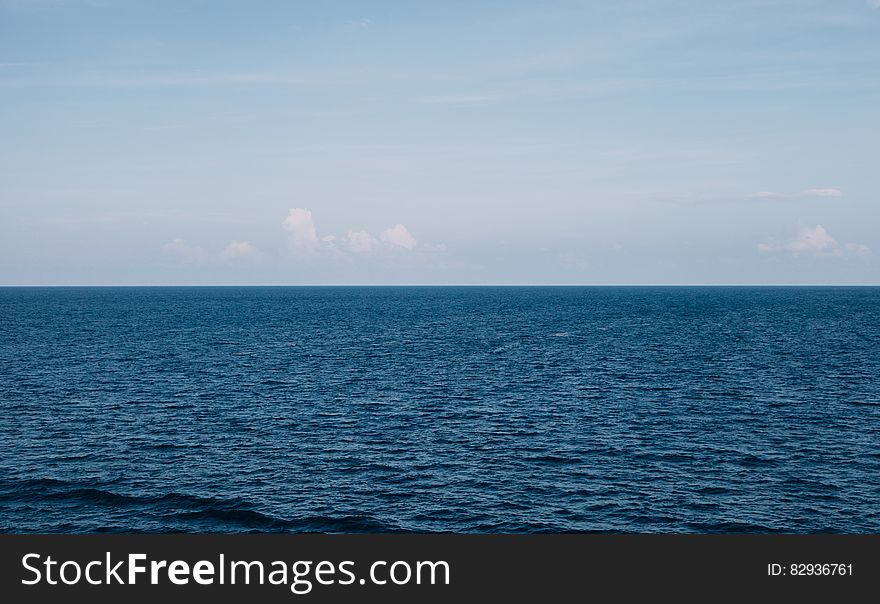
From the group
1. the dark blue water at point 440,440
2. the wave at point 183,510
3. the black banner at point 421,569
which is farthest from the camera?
the dark blue water at point 440,440

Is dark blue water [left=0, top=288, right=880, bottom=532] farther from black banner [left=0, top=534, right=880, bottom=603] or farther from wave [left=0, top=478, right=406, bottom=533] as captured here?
black banner [left=0, top=534, right=880, bottom=603]

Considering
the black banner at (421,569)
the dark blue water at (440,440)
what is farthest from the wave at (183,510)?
the black banner at (421,569)

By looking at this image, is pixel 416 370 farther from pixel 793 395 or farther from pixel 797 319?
pixel 797 319

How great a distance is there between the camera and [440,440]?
5881 centimetres

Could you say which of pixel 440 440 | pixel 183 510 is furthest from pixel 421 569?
pixel 440 440

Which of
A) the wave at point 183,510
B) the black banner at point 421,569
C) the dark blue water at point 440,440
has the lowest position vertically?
the wave at point 183,510

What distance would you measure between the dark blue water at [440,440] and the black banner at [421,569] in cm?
1887

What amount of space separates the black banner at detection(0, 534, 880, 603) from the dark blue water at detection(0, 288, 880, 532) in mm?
18870

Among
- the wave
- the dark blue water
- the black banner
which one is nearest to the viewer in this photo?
the black banner

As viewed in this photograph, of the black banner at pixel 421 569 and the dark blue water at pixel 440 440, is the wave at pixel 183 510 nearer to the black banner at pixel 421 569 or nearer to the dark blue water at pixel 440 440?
the dark blue water at pixel 440 440

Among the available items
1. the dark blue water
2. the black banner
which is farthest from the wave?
the black banner

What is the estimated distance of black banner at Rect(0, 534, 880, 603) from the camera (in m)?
20.3

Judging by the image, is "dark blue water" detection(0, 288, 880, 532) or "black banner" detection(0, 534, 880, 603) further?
"dark blue water" detection(0, 288, 880, 532)

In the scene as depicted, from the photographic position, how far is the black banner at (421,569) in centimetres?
2033
